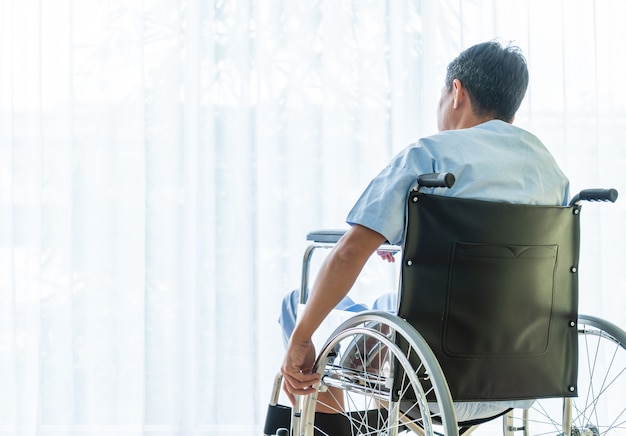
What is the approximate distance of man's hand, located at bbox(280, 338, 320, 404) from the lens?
141 cm

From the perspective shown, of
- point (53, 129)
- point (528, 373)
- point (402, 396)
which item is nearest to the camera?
point (402, 396)

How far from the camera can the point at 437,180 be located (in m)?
1.15

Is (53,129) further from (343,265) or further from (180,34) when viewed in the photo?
(343,265)

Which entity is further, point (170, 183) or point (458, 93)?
point (170, 183)

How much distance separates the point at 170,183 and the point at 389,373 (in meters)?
1.45

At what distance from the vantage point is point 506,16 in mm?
2619

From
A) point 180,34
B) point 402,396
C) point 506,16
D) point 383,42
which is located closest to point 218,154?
point 180,34

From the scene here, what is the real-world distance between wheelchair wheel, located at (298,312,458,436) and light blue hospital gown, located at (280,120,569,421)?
0.14m

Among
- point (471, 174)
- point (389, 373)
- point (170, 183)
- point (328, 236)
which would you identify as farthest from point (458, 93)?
point (170, 183)

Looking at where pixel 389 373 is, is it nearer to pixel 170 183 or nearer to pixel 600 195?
pixel 600 195

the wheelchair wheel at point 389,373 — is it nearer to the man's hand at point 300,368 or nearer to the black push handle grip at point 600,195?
the man's hand at point 300,368

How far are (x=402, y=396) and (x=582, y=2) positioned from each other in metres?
1.95

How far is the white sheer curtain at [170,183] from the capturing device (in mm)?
2479

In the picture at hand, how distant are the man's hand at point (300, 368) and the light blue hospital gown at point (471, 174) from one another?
27cm
